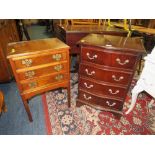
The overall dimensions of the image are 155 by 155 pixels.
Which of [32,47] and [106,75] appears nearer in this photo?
[32,47]

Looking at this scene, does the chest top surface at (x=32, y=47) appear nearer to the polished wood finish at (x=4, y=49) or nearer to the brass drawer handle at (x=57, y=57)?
the brass drawer handle at (x=57, y=57)

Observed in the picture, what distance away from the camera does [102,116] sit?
2.05 meters

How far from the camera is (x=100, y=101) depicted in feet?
6.41

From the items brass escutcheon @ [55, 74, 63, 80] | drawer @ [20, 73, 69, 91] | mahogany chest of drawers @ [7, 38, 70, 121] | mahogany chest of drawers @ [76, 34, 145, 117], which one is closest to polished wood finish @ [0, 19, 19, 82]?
mahogany chest of drawers @ [7, 38, 70, 121]

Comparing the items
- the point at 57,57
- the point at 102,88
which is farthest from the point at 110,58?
the point at 57,57

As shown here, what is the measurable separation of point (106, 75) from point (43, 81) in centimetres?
78

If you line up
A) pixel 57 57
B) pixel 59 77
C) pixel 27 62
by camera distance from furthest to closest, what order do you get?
pixel 59 77 → pixel 57 57 → pixel 27 62

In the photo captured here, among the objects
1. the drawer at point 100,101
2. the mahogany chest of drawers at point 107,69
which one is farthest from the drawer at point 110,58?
the drawer at point 100,101

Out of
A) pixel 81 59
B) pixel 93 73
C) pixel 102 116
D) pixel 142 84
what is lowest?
pixel 102 116

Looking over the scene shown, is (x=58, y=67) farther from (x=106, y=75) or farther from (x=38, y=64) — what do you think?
(x=106, y=75)
